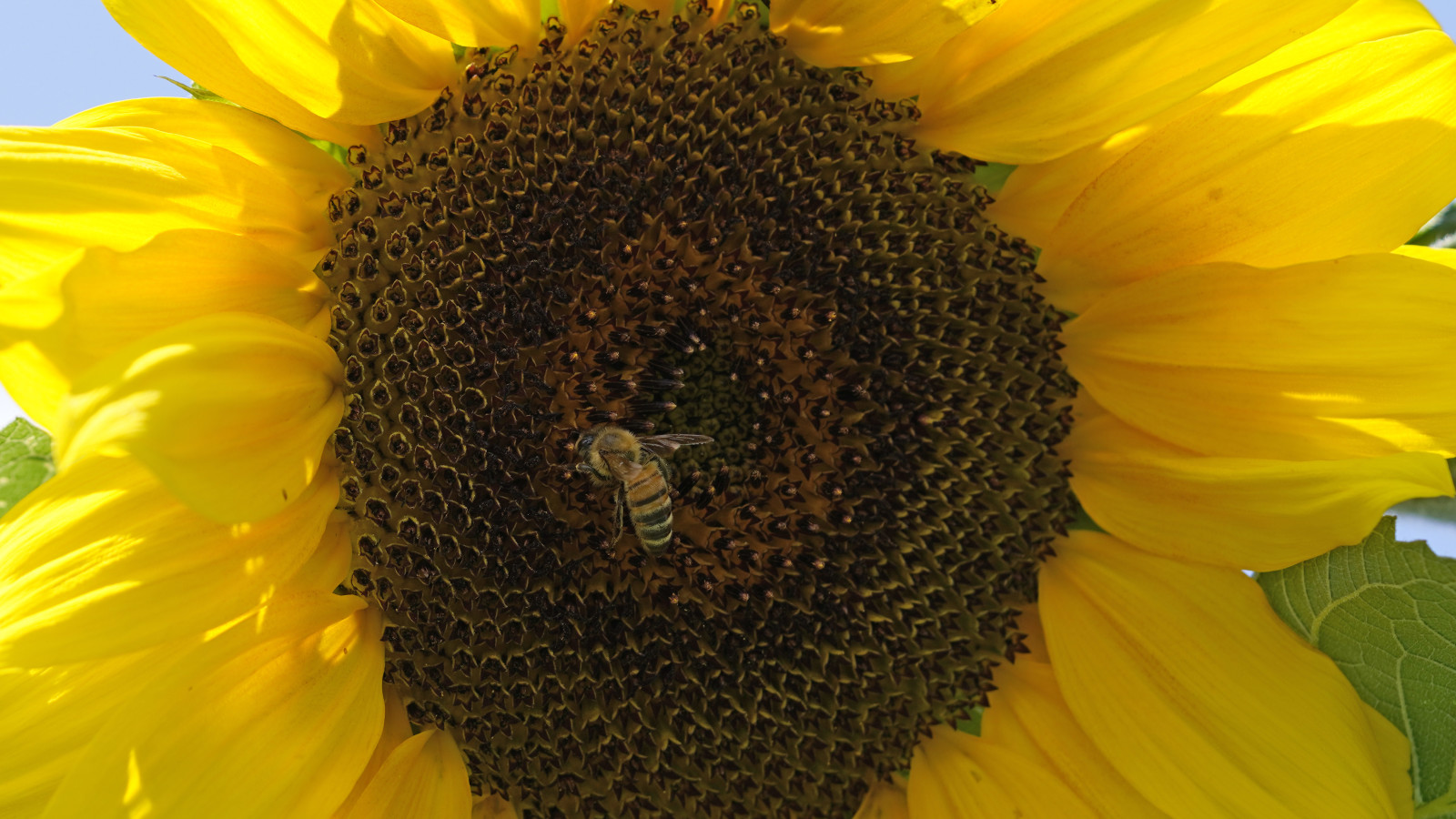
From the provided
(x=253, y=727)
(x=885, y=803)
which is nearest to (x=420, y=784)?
(x=253, y=727)

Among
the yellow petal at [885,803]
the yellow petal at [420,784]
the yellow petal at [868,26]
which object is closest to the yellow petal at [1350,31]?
the yellow petal at [868,26]

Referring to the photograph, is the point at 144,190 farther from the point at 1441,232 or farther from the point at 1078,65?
the point at 1441,232

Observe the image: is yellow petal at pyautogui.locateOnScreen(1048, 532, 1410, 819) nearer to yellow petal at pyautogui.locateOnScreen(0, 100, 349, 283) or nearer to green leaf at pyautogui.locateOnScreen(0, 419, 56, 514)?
yellow petal at pyautogui.locateOnScreen(0, 100, 349, 283)

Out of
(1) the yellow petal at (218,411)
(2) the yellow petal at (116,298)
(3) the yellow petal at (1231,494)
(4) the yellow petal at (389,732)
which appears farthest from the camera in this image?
(4) the yellow petal at (389,732)

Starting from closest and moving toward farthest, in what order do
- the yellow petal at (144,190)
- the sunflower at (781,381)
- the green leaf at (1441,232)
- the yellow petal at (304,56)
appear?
the yellow petal at (144,190), the yellow petal at (304,56), the sunflower at (781,381), the green leaf at (1441,232)

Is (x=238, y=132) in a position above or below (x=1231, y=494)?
below

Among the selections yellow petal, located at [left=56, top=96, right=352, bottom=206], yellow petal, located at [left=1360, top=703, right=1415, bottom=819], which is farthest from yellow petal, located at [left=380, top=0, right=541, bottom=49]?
yellow petal, located at [left=1360, top=703, right=1415, bottom=819]

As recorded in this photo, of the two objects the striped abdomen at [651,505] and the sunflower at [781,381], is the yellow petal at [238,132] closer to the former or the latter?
the sunflower at [781,381]
